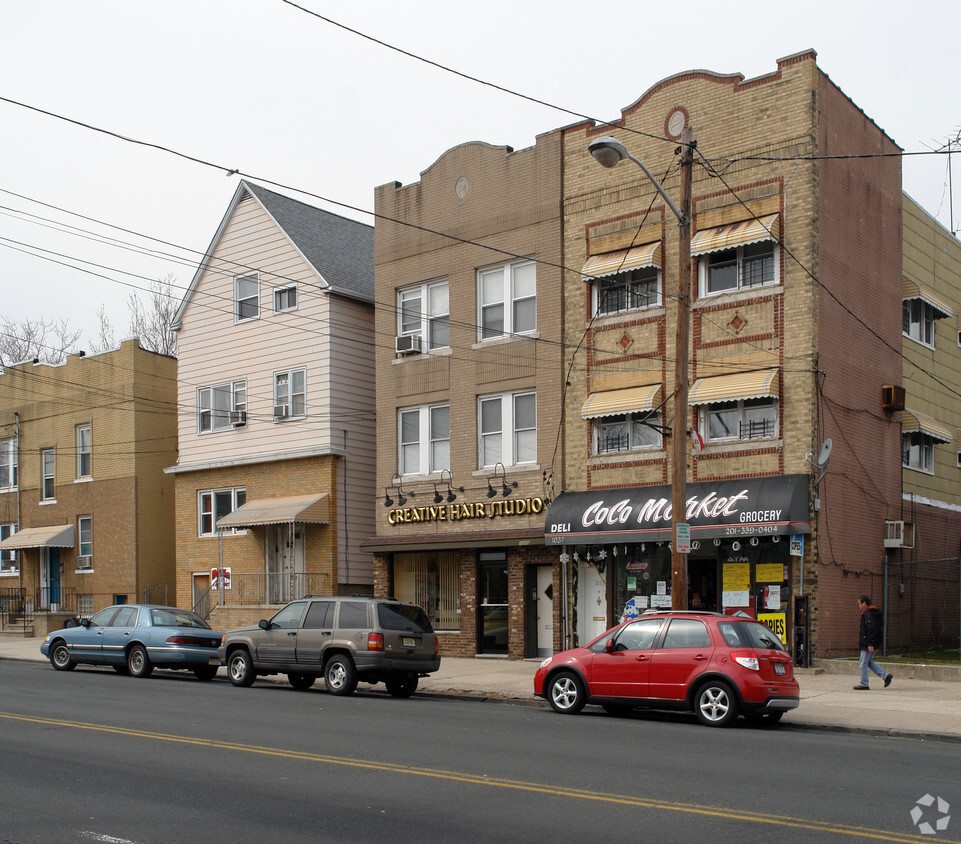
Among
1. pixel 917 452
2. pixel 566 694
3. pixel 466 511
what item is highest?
pixel 917 452

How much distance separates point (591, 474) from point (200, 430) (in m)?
13.2

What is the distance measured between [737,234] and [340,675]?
11.3m

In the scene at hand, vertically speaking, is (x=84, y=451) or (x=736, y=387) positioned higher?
(x=736, y=387)

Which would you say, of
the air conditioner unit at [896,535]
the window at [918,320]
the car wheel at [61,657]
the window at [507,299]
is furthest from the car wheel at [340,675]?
the window at [918,320]

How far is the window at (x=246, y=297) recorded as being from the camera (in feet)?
102

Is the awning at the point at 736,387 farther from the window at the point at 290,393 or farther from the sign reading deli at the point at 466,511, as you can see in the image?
the window at the point at 290,393

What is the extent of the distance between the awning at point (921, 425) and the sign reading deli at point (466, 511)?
8.38m

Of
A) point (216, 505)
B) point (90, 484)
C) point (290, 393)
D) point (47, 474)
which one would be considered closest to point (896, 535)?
point (290, 393)

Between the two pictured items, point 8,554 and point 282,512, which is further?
point 8,554

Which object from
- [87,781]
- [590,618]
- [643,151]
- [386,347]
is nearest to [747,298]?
[643,151]

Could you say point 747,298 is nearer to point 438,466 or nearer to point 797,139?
point 797,139

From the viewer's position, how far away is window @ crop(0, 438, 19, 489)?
39.7 metres

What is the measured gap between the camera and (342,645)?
18812mm

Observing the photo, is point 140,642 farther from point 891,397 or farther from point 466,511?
point 891,397
